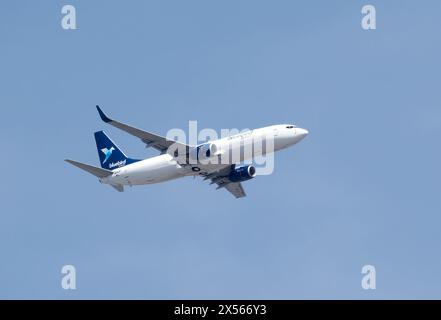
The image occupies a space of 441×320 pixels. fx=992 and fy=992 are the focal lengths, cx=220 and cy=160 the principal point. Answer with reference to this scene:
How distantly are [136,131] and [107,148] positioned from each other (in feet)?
43.2

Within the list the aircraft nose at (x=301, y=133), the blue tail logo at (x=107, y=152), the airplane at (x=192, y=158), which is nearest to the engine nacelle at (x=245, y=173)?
the airplane at (x=192, y=158)

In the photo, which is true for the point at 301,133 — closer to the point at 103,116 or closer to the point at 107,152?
the point at 103,116

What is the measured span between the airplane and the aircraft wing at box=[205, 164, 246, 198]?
0.10 m

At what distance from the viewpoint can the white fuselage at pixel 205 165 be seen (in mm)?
89938

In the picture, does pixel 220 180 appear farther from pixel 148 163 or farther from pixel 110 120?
pixel 110 120

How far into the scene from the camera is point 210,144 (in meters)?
90.8

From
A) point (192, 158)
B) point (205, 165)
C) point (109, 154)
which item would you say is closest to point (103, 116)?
point (192, 158)

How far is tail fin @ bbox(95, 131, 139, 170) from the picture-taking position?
327 feet

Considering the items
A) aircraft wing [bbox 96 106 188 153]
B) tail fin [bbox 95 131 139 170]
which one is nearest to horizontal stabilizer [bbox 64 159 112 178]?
tail fin [bbox 95 131 139 170]

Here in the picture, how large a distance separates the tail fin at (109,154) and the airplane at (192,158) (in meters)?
1.44

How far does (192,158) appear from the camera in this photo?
90.9m

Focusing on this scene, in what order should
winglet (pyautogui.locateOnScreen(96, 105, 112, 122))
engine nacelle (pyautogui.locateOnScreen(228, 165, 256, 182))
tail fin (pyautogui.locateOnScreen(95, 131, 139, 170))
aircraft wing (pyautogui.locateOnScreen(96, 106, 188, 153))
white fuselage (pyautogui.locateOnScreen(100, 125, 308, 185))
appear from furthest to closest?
1. tail fin (pyautogui.locateOnScreen(95, 131, 139, 170))
2. engine nacelle (pyautogui.locateOnScreen(228, 165, 256, 182))
3. white fuselage (pyautogui.locateOnScreen(100, 125, 308, 185))
4. aircraft wing (pyautogui.locateOnScreen(96, 106, 188, 153))
5. winglet (pyautogui.locateOnScreen(96, 105, 112, 122))

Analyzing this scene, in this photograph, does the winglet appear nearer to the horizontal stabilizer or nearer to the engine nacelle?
the horizontal stabilizer

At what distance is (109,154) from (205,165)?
13.6 meters
